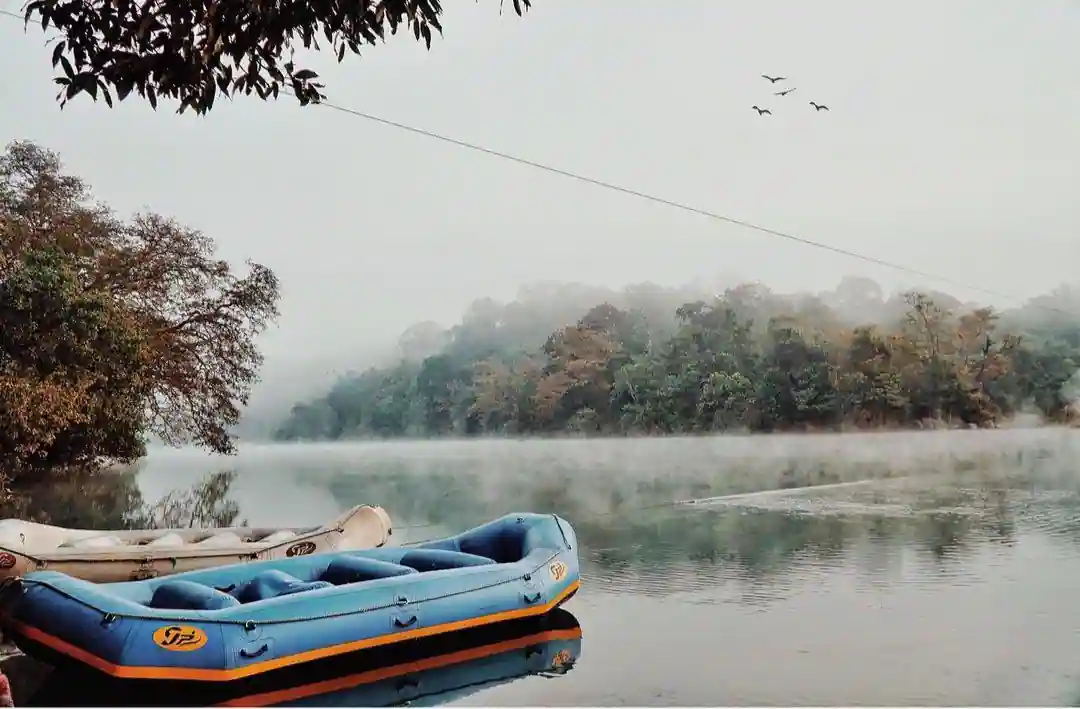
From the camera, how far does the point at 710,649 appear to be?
3.82 metres

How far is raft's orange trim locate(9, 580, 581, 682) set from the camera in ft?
9.92

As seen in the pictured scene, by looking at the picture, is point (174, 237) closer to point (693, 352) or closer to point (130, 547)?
point (130, 547)

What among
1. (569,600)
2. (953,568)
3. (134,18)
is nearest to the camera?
(134,18)

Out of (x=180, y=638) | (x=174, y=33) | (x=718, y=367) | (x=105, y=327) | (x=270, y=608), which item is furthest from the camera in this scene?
(x=718, y=367)

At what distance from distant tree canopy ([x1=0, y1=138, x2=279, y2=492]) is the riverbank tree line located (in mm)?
910

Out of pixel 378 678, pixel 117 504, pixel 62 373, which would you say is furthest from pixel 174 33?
pixel 117 504

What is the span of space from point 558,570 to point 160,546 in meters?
1.73

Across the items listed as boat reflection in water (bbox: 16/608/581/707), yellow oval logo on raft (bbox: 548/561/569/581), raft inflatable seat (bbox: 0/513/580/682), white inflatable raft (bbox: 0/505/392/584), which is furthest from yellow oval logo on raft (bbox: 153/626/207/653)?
yellow oval logo on raft (bbox: 548/561/569/581)

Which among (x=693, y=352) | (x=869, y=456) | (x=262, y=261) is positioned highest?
(x=262, y=261)

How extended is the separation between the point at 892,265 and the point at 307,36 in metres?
5.69

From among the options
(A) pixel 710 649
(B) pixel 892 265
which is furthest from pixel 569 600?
(B) pixel 892 265

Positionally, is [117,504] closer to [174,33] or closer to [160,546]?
[160,546]

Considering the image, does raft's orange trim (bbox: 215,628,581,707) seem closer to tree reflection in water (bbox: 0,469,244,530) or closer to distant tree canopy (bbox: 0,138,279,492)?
tree reflection in water (bbox: 0,469,244,530)

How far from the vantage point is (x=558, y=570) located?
4199 millimetres
